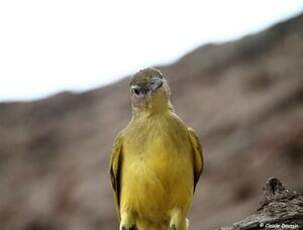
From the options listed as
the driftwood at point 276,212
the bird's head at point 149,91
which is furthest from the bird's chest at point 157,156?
the driftwood at point 276,212

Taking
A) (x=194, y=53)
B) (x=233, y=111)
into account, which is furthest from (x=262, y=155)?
(x=194, y=53)

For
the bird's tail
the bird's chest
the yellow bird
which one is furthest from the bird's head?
the bird's tail

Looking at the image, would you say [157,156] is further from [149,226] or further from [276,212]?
[276,212]

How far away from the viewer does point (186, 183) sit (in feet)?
31.3

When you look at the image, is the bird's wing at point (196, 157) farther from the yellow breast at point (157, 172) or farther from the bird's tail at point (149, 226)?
the bird's tail at point (149, 226)

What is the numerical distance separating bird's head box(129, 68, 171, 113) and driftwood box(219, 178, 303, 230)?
1.33 m

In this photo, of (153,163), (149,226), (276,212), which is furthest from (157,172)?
(276,212)

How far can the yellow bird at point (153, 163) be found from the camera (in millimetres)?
9492

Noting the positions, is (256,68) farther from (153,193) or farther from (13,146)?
(153,193)

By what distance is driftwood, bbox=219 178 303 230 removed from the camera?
8742 mm

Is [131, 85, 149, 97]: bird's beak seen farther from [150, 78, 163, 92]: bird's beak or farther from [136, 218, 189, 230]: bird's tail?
[136, 218, 189, 230]: bird's tail

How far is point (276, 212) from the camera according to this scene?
29.0ft

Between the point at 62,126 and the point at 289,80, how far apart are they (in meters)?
2.55

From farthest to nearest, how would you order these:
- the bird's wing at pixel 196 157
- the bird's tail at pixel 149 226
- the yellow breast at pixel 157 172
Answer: the bird's wing at pixel 196 157, the bird's tail at pixel 149 226, the yellow breast at pixel 157 172
